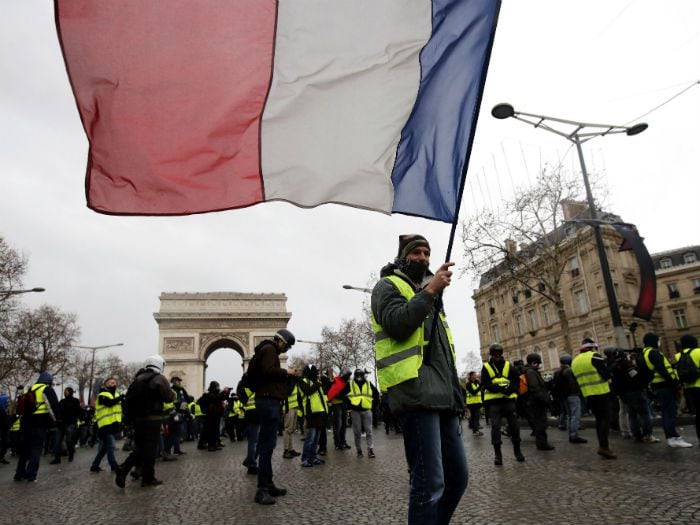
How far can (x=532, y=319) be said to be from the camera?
2186 inches

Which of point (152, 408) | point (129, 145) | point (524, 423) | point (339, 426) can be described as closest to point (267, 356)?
point (152, 408)

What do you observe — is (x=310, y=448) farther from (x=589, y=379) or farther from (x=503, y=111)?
(x=503, y=111)

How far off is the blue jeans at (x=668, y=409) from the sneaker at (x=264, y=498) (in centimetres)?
657

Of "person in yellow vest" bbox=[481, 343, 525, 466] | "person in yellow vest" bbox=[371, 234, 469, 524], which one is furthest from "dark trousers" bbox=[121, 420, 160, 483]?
"person in yellow vest" bbox=[371, 234, 469, 524]

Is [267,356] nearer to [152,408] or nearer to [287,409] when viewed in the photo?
[152,408]

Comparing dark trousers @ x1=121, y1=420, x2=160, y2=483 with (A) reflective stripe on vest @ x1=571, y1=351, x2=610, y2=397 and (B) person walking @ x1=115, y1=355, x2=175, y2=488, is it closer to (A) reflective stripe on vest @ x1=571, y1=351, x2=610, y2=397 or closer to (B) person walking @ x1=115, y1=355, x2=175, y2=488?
(B) person walking @ x1=115, y1=355, x2=175, y2=488

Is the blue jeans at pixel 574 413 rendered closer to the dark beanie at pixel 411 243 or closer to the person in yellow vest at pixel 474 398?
the person in yellow vest at pixel 474 398

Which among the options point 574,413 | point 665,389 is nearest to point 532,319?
point 574,413

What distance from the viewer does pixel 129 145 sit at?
11.7 ft

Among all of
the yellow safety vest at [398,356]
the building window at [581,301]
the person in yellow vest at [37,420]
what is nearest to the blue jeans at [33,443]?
the person in yellow vest at [37,420]

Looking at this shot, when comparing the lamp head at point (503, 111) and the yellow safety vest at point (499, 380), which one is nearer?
the yellow safety vest at point (499, 380)

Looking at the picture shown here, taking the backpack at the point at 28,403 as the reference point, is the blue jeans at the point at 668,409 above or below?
below

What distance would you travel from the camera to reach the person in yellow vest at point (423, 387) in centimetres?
281

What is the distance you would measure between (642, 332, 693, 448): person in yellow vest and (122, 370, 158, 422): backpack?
8.12 m
